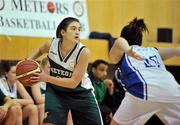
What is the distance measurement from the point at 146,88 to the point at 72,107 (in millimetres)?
735

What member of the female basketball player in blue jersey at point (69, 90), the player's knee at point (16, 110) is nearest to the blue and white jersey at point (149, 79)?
the female basketball player in blue jersey at point (69, 90)

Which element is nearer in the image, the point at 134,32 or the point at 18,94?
the point at 134,32

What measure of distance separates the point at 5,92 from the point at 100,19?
2.89 meters

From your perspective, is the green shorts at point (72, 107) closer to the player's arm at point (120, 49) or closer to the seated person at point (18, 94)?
the player's arm at point (120, 49)

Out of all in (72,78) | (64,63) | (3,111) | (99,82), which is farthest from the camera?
(99,82)

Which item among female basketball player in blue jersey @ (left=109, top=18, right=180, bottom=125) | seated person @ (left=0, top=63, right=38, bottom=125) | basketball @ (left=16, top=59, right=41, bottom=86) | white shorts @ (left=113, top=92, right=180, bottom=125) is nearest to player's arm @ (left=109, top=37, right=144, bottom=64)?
female basketball player in blue jersey @ (left=109, top=18, right=180, bottom=125)

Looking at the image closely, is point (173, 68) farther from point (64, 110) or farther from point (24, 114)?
point (64, 110)

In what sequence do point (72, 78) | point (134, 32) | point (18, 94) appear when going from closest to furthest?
1. point (72, 78)
2. point (134, 32)
3. point (18, 94)

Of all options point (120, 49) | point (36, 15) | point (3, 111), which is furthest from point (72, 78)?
point (36, 15)

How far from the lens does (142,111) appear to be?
4508 millimetres

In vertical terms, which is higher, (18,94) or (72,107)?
(72,107)

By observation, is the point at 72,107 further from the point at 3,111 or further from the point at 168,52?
the point at 3,111

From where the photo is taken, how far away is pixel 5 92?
233 inches

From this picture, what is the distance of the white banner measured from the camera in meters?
7.11
